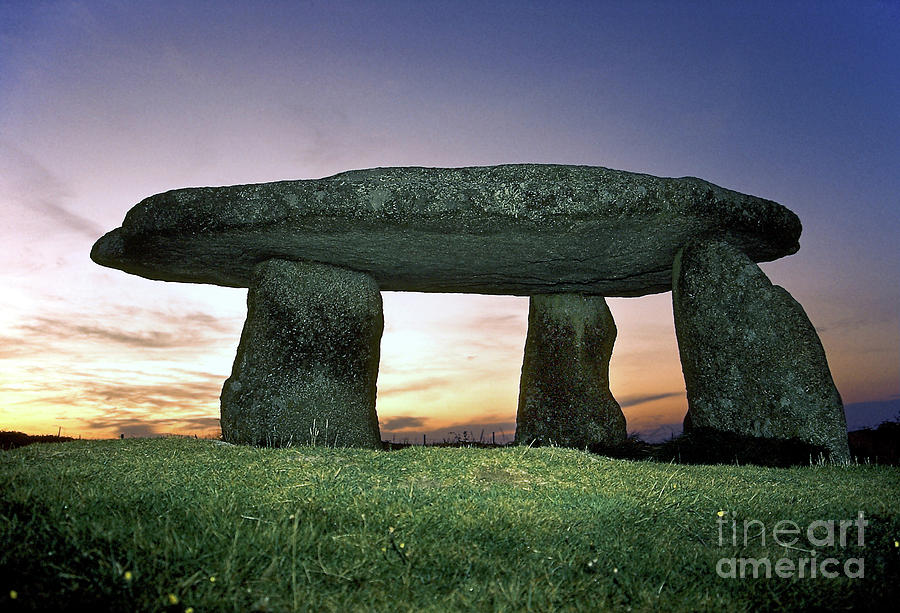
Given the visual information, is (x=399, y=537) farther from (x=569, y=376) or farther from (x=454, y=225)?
(x=569, y=376)

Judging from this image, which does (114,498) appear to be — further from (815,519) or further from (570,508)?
(815,519)

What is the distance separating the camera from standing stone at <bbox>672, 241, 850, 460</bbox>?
30.9ft

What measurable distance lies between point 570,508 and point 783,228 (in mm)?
6870

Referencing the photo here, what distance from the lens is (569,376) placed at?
1260cm

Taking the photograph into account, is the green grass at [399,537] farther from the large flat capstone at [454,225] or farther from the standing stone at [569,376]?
the standing stone at [569,376]

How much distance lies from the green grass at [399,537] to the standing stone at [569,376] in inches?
221

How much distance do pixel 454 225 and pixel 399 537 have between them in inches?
218

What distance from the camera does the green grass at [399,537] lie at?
11.4 ft

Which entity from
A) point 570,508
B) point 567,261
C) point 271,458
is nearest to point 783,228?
point 567,261

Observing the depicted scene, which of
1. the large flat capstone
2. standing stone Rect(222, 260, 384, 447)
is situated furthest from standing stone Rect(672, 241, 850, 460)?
standing stone Rect(222, 260, 384, 447)

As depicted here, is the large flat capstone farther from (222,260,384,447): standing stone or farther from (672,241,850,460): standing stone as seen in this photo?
(672,241,850,460): standing stone

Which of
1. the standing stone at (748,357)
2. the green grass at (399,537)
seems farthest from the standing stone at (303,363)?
the standing stone at (748,357)

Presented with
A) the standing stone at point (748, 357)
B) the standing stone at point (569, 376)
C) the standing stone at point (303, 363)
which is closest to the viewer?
the standing stone at point (748, 357)

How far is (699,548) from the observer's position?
4.56 meters
